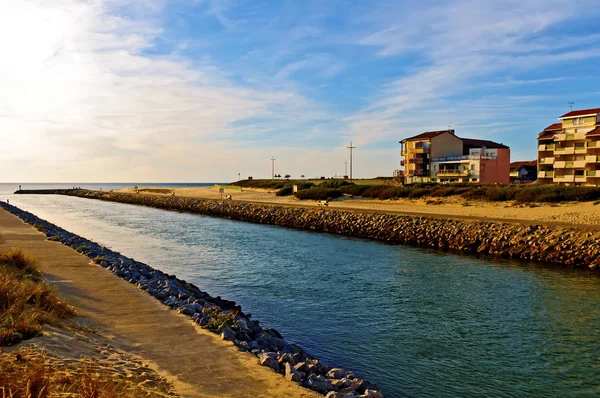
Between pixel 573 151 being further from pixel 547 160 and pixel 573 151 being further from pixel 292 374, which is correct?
pixel 292 374

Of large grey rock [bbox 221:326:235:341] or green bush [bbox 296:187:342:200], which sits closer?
large grey rock [bbox 221:326:235:341]

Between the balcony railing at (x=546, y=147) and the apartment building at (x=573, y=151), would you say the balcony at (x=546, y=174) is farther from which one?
the balcony railing at (x=546, y=147)

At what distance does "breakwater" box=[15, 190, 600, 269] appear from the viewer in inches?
835

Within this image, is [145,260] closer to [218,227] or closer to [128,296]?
[128,296]

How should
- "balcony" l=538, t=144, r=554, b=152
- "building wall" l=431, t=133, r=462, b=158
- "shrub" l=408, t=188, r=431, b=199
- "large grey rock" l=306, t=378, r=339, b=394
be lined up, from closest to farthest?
"large grey rock" l=306, t=378, r=339, b=394
"shrub" l=408, t=188, r=431, b=199
"balcony" l=538, t=144, r=554, b=152
"building wall" l=431, t=133, r=462, b=158

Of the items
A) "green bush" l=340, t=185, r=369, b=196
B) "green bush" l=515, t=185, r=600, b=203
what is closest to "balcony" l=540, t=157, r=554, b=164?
"green bush" l=340, t=185, r=369, b=196

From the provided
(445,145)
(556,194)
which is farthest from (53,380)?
(445,145)

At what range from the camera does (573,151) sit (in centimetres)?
5694

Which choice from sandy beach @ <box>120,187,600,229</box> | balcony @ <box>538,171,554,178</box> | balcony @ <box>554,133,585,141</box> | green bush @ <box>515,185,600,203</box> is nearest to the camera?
sandy beach @ <box>120,187,600,229</box>

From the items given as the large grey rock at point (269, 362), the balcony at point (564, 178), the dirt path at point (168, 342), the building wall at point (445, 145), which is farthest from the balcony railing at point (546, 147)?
the large grey rock at point (269, 362)

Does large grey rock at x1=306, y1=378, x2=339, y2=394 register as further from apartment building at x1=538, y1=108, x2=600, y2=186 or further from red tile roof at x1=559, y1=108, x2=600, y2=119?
red tile roof at x1=559, y1=108, x2=600, y2=119

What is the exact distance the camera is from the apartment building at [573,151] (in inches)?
2121

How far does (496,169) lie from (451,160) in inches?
257

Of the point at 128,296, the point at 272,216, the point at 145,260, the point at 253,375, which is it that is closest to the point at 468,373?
the point at 253,375
